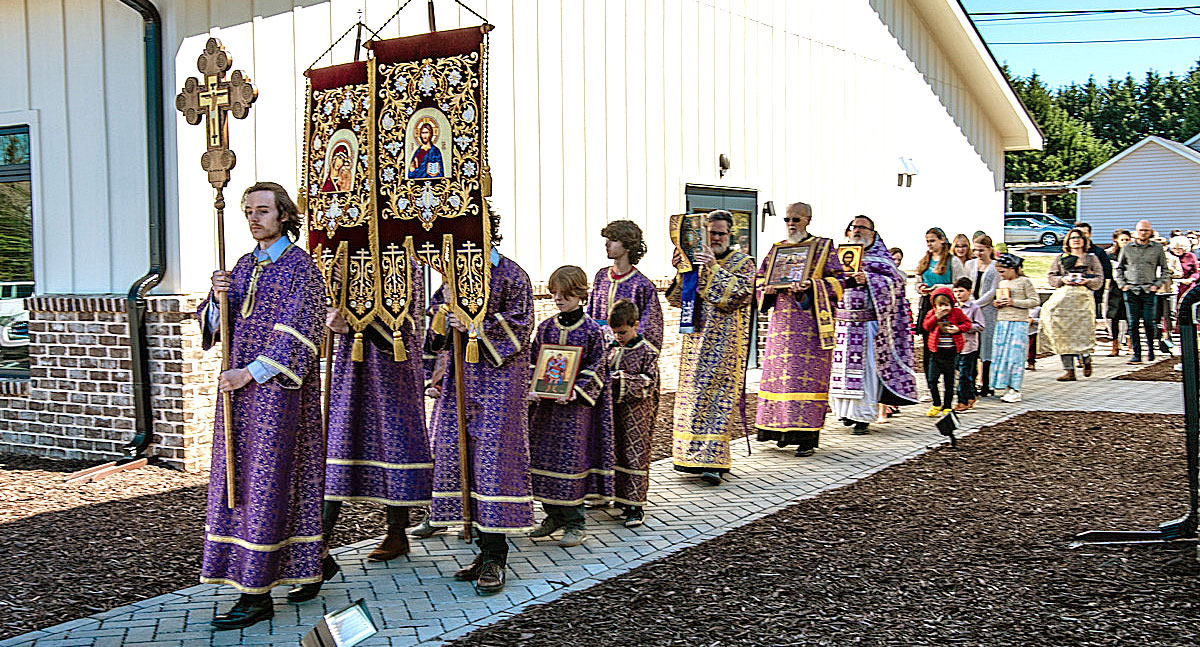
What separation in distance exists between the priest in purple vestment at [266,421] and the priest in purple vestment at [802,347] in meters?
4.98

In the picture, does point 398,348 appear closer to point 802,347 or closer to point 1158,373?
point 802,347

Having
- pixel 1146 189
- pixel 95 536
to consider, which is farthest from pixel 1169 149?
pixel 95 536

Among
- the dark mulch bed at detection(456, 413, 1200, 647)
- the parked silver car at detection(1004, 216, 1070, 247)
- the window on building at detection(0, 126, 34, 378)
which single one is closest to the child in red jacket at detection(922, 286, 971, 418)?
the dark mulch bed at detection(456, 413, 1200, 647)

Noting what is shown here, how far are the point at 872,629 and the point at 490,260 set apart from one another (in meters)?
2.49

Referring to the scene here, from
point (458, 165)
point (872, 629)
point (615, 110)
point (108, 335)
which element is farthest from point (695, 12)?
point (872, 629)

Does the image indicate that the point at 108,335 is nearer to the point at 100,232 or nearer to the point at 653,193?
the point at 100,232

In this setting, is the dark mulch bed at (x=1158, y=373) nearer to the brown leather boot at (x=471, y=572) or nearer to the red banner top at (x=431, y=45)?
the brown leather boot at (x=471, y=572)

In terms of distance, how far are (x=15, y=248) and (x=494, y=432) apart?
241 inches

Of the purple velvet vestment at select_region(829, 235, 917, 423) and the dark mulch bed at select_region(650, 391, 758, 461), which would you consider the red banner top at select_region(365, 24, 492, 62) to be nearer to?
the dark mulch bed at select_region(650, 391, 758, 461)

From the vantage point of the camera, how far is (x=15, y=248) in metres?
9.90

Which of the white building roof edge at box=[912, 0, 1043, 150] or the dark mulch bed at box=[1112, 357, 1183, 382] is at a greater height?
the white building roof edge at box=[912, 0, 1043, 150]

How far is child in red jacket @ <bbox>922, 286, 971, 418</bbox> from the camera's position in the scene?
11.1 m

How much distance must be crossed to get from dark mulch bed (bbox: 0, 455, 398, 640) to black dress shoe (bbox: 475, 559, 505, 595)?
1430mm

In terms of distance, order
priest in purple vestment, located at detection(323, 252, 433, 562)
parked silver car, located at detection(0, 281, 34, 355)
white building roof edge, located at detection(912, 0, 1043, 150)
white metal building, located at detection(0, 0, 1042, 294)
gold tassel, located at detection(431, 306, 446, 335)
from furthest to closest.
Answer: white building roof edge, located at detection(912, 0, 1043, 150) < parked silver car, located at detection(0, 281, 34, 355) < white metal building, located at detection(0, 0, 1042, 294) < priest in purple vestment, located at detection(323, 252, 433, 562) < gold tassel, located at detection(431, 306, 446, 335)
